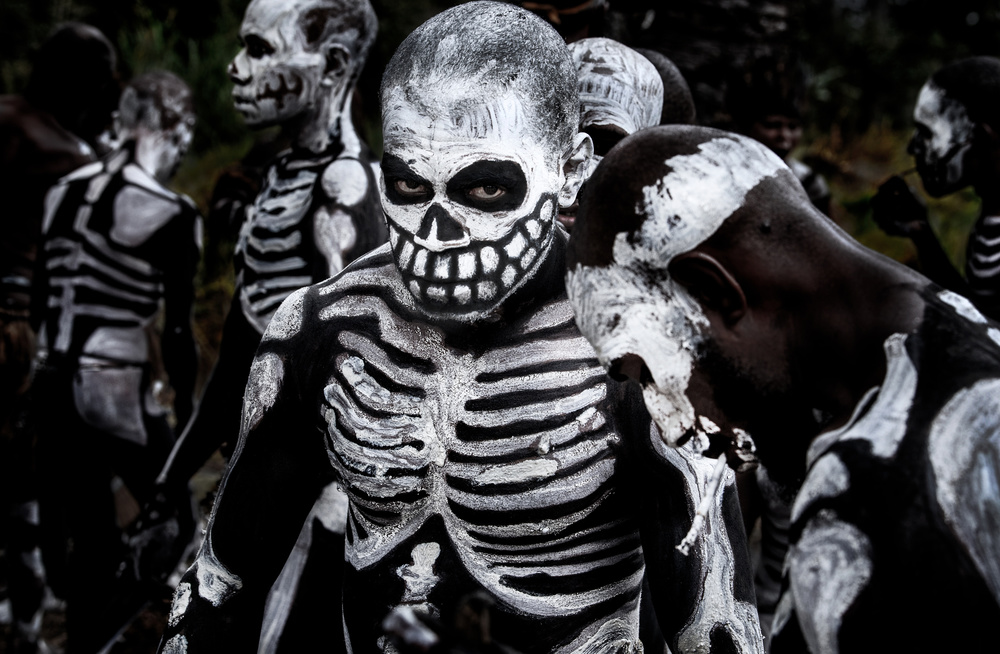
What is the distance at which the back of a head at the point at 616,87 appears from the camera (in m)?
2.81

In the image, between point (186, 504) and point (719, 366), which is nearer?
point (719, 366)

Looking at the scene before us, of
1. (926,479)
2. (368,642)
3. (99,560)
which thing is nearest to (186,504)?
(99,560)

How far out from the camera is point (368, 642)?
222cm

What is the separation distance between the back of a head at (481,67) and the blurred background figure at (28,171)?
3.92 metres

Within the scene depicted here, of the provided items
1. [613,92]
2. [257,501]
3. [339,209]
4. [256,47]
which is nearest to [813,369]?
[257,501]

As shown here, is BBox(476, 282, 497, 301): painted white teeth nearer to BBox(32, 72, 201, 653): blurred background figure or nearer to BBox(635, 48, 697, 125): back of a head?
BBox(635, 48, 697, 125): back of a head

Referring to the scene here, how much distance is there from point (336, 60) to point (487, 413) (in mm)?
2292

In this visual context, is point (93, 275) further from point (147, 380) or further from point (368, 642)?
point (368, 642)

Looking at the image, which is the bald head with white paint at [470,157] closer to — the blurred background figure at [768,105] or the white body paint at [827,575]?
the white body paint at [827,575]

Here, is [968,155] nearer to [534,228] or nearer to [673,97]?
[673,97]

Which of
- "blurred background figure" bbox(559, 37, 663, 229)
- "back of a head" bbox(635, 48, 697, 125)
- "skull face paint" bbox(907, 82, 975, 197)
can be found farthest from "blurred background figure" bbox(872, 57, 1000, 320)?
"blurred background figure" bbox(559, 37, 663, 229)

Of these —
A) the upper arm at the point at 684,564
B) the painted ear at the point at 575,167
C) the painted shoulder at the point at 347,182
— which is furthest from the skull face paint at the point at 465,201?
the painted shoulder at the point at 347,182

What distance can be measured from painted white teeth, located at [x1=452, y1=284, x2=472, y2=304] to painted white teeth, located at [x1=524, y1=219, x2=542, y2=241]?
0.59 ft

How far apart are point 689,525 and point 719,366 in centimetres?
56
